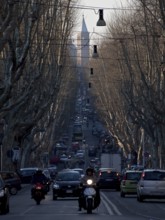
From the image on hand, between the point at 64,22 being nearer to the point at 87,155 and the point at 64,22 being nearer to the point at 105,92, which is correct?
the point at 105,92

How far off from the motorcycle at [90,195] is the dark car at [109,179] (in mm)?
26175

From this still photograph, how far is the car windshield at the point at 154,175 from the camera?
4566 cm

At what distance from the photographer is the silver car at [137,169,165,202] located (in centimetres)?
4528

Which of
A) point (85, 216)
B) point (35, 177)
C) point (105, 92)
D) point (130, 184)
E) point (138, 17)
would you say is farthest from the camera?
point (105, 92)

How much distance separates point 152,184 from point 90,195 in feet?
36.3

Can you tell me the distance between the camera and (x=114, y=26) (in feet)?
249

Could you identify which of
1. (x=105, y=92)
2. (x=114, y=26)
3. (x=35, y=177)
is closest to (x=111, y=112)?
(x=105, y=92)

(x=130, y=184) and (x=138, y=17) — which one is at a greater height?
(x=138, y=17)

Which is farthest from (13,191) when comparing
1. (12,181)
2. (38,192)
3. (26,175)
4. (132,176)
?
(38,192)

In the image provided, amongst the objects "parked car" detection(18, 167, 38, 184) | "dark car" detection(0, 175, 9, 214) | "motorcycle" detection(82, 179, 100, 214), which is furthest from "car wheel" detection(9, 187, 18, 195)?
"motorcycle" detection(82, 179, 100, 214)

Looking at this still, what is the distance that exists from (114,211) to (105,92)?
208 ft

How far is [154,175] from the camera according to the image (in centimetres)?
4584

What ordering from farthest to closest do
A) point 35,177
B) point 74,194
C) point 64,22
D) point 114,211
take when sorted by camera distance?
point 64,22, point 74,194, point 35,177, point 114,211

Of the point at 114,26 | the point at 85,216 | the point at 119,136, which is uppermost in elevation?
the point at 114,26
